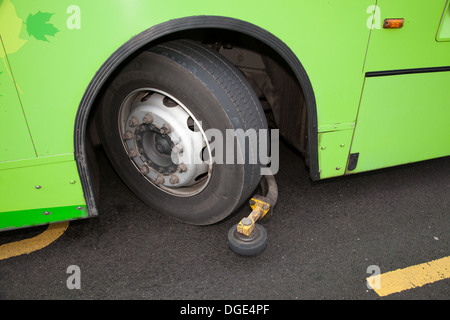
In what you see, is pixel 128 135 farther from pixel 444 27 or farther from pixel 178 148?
pixel 444 27

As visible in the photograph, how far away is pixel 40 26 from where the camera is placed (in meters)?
1.27

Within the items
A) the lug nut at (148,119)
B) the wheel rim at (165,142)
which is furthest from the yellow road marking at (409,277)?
the lug nut at (148,119)

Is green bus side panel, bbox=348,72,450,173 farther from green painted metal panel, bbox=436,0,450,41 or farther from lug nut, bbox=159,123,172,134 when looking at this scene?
lug nut, bbox=159,123,172,134

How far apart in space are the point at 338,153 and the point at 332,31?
65cm

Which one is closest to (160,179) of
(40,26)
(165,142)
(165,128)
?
(165,142)

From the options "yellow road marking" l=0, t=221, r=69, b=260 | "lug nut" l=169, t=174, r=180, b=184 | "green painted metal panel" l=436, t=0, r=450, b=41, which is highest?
"green painted metal panel" l=436, t=0, r=450, b=41

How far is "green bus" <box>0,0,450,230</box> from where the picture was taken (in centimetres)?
132

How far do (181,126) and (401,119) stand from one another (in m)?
1.22

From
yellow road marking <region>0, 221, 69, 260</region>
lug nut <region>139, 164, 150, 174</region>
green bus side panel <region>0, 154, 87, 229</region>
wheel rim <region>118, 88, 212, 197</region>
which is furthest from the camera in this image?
lug nut <region>139, 164, 150, 174</region>

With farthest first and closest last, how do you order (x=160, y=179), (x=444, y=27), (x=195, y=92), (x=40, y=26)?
(x=160, y=179) < (x=444, y=27) < (x=195, y=92) < (x=40, y=26)

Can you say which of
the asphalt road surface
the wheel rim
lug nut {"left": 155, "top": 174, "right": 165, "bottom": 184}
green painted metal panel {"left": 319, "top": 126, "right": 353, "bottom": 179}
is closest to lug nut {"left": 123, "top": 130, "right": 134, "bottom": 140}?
the wheel rim

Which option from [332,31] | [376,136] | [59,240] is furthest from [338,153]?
[59,240]

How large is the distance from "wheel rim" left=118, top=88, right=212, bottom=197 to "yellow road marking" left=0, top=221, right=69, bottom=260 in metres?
0.62

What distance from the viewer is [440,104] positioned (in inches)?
74.3
